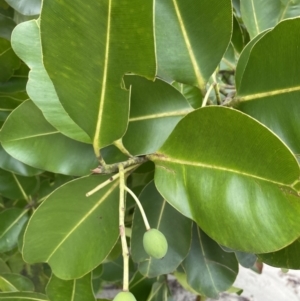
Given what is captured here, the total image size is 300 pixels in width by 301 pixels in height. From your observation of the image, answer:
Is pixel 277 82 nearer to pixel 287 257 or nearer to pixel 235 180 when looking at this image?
pixel 235 180

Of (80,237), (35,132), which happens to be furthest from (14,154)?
(80,237)

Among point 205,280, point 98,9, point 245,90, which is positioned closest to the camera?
point 98,9

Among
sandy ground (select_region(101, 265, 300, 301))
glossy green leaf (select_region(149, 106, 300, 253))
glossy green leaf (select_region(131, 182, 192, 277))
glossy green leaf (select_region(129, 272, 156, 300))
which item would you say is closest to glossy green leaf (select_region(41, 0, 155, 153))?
glossy green leaf (select_region(149, 106, 300, 253))

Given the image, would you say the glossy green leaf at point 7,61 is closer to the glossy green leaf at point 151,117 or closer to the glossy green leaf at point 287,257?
the glossy green leaf at point 151,117

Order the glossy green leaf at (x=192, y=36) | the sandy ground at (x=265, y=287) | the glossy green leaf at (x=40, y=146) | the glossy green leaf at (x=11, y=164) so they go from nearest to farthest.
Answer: the glossy green leaf at (x=192, y=36) → the glossy green leaf at (x=40, y=146) → the glossy green leaf at (x=11, y=164) → the sandy ground at (x=265, y=287)

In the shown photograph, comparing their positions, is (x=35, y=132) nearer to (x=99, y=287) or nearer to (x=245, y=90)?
(x=245, y=90)

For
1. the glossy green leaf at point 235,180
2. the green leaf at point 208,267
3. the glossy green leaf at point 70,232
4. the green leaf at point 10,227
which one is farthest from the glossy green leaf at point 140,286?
the glossy green leaf at point 235,180
